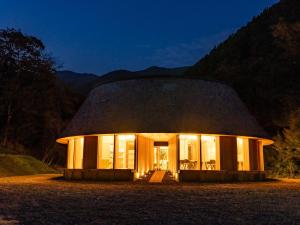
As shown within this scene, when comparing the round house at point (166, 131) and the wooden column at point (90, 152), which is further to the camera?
the wooden column at point (90, 152)

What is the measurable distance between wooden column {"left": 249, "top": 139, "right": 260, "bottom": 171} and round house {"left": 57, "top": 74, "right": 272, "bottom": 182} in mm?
51

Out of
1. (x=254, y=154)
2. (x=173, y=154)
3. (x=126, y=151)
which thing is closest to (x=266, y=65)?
(x=254, y=154)

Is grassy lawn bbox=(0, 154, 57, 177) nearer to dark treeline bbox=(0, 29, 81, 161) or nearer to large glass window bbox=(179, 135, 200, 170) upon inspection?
dark treeline bbox=(0, 29, 81, 161)

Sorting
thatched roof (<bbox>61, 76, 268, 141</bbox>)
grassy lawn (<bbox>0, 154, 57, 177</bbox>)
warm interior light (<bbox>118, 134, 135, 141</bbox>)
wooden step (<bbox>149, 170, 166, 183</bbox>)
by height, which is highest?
thatched roof (<bbox>61, 76, 268, 141</bbox>)

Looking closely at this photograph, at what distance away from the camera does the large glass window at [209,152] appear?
17422mm

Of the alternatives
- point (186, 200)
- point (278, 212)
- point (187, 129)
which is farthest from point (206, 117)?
point (278, 212)

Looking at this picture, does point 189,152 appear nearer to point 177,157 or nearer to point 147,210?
point 177,157

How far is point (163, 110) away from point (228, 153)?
372 centimetres

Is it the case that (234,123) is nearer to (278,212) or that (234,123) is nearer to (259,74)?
(278,212)

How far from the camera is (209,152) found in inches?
717

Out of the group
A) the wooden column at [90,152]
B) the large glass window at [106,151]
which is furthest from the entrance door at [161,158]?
the wooden column at [90,152]

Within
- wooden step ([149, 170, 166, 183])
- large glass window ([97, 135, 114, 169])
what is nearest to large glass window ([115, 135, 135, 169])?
large glass window ([97, 135, 114, 169])

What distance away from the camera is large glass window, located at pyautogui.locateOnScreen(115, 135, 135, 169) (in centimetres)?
1747

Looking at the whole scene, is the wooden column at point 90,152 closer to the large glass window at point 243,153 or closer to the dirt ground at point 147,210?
the large glass window at point 243,153
